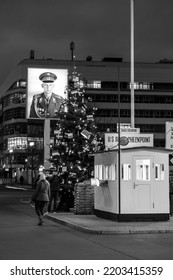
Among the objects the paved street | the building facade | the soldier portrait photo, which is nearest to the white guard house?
the paved street

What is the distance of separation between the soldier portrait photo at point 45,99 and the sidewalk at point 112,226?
18.8 metres

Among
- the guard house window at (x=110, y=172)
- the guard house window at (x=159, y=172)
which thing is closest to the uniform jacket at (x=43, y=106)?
the guard house window at (x=110, y=172)

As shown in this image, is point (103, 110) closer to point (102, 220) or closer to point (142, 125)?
point (142, 125)

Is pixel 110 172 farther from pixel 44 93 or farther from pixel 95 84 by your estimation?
pixel 95 84

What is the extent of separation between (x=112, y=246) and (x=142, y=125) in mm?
95705

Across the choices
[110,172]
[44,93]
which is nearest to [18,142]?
[44,93]

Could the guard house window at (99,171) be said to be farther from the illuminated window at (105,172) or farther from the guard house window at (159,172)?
the guard house window at (159,172)

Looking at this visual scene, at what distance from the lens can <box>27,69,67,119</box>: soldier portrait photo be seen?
40156 millimetres

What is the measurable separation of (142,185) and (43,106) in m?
20.9

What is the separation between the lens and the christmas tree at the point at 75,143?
1149 inches

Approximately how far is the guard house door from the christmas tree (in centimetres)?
815

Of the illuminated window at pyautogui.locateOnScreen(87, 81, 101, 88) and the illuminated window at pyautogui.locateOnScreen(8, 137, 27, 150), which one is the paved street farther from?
the illuminated window at pyautogui.locateOnScreen(8, 137, 27, 150)

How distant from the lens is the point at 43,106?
4050cm

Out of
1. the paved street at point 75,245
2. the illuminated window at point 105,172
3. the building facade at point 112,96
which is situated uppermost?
the building facade at point 112,96
